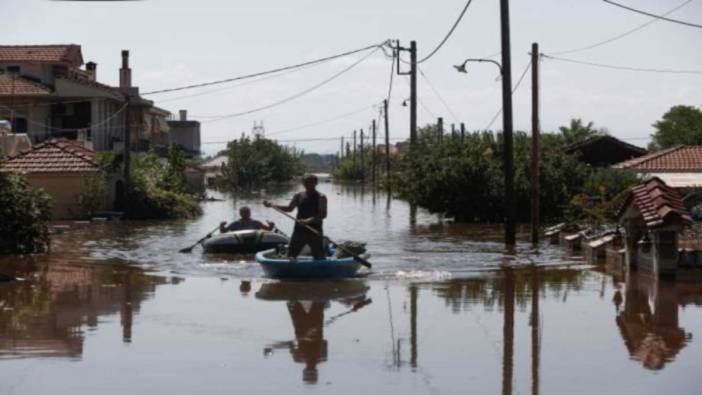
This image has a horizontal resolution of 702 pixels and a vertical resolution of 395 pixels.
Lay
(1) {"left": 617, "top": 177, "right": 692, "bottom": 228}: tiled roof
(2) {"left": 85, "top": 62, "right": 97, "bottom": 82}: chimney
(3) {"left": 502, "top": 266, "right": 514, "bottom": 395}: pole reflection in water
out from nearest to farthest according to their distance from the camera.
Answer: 1. (3) {"left": 502, "top": 266, "right": 514, "bottom": 395}: pole reflection in water
2. (1) {"left": 617, "top": 177, "right": 692, "bottom": 228}: tiled roof
3. (2) {"left": 85, "top": 62, "right": 97, "bottom": 82}: chimney

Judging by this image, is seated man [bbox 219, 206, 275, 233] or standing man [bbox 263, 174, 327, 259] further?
seated man [bbox 219, 206, 275, 233]

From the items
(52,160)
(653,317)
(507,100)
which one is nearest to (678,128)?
(52,160)

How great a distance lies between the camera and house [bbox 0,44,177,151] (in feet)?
198

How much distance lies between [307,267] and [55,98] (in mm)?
41729

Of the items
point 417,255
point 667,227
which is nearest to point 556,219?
point 417,255

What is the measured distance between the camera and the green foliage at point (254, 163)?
357 ft

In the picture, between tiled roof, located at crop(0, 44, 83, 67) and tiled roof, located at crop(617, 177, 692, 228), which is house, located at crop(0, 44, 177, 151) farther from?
tiled roof, located at crop(617, 177, 692, 228)

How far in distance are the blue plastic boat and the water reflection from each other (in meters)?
0.33

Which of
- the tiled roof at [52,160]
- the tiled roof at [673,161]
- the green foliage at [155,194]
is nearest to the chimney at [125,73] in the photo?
the green foliage at [155,194]

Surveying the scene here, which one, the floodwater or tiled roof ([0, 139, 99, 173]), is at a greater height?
tiled roof ([0, 139, 99, 173])

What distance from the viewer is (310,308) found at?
18891 mm

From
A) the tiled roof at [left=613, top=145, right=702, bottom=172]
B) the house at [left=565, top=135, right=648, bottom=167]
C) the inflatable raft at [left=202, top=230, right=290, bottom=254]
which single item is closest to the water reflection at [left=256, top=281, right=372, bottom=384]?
the inflatable raft at [left=202, top=230, right=290, bottom=254]

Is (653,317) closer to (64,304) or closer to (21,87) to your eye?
(64,304)

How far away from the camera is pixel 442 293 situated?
69.0 ft
